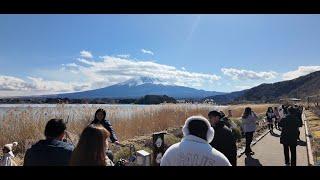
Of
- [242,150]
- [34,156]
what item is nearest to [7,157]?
[34,156]

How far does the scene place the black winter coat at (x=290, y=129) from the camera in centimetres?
968

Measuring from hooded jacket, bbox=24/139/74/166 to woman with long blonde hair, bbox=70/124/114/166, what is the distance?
291mm

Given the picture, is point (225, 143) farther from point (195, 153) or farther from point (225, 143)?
point (195, 153)

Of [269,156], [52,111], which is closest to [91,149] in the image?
[269,156]

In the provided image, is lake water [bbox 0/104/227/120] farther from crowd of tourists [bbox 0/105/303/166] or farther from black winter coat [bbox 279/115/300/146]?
crowd of tourists [bbox 0/105/303/166]

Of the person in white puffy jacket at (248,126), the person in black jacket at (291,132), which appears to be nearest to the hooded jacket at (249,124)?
the person in white puffy jacket at (248,126)

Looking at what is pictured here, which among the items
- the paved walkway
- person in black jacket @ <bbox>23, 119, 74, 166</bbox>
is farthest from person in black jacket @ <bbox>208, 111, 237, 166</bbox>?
the paved walkway

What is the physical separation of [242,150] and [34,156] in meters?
9.68

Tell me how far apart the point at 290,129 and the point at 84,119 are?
6337 mm

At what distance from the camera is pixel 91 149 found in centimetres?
376

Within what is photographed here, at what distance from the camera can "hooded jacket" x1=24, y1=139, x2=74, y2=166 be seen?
4.05 m

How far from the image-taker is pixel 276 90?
574 feet
